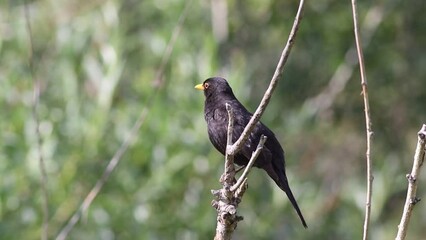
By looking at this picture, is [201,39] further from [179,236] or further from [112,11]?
[179,236]

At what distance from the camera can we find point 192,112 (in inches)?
373

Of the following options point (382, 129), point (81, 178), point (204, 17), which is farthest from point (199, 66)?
point (382, 129)

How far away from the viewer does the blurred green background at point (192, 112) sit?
9141 millimetres

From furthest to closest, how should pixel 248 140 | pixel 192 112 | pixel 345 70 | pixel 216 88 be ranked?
pixel 345 70, pixel 192 112, pixel 216 88, pixel 248 140

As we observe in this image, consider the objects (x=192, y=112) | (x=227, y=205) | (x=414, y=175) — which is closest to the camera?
(x=414, y=175)

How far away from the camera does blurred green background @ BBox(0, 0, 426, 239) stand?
9141mm

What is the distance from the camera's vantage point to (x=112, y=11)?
10672mm

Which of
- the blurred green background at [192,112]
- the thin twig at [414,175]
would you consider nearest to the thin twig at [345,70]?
the blurred green background at [192,112]

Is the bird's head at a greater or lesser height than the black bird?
greater

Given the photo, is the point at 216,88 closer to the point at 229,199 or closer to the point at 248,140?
the point at 248,140

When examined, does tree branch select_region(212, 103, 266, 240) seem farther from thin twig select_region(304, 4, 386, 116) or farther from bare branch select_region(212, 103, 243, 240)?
thin twig select_region(304, 4, 386, 116)

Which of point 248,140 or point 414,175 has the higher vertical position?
point 248,140

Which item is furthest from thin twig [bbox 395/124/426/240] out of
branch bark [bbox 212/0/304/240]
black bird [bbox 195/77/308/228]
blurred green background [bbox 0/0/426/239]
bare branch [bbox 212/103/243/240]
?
blurred green background [bbox 0/0/426/239]

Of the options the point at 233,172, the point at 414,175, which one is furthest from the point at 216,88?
the point at 414,175
